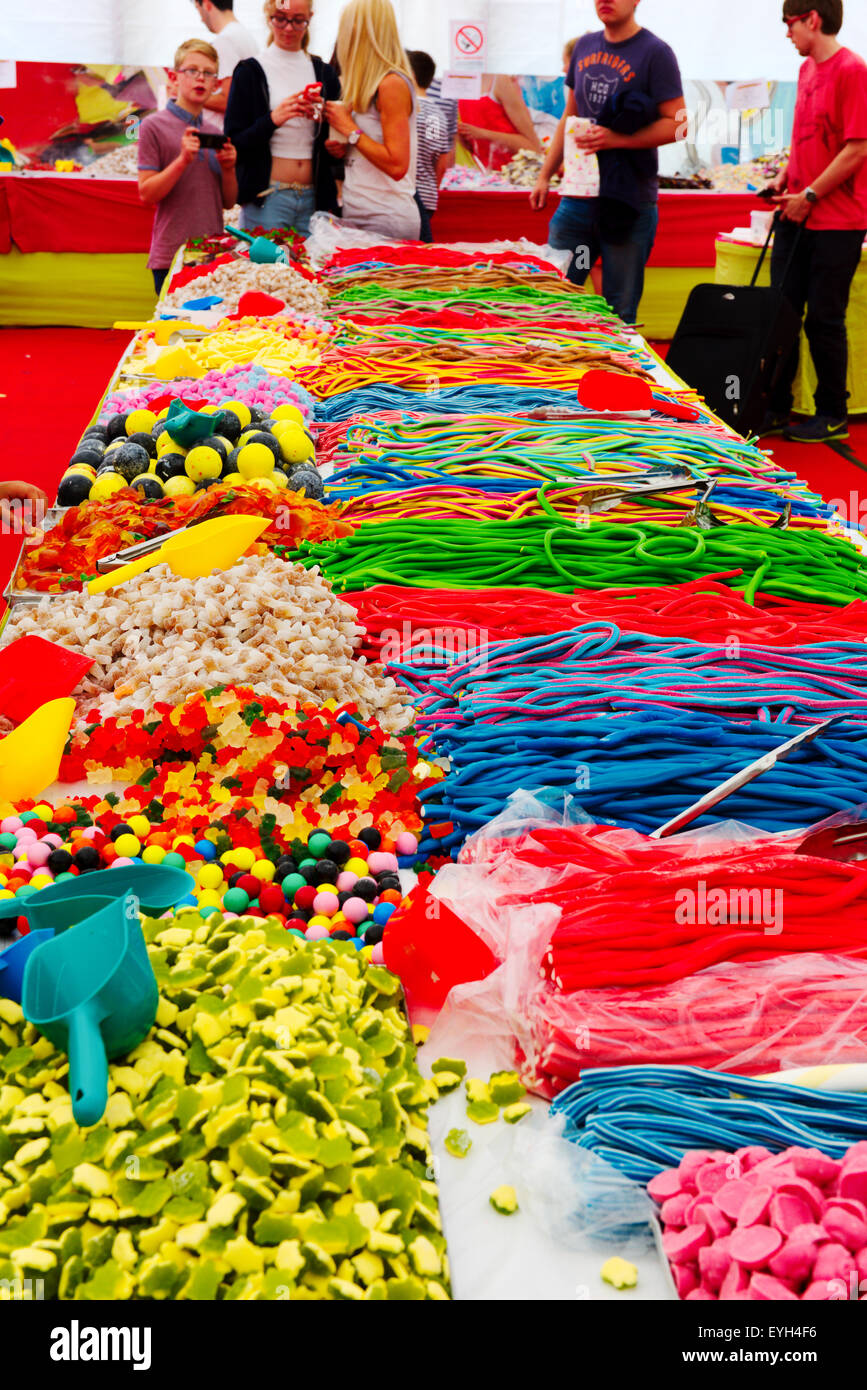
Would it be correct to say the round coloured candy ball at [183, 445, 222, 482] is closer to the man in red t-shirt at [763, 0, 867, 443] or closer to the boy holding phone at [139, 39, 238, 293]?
the boy holding phone at [139, 39, 238, 293]

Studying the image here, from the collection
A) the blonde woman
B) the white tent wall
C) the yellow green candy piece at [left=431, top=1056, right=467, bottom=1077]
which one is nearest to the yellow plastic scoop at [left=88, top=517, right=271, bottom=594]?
the yellow green candy piece at [left=431, top=1056, right=467, bottom=1077]

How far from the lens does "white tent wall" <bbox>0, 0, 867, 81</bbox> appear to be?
7633mm

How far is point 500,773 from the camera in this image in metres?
1.49

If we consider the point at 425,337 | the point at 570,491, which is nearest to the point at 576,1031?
the point at 570,491

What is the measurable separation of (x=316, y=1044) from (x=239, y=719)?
63 cm

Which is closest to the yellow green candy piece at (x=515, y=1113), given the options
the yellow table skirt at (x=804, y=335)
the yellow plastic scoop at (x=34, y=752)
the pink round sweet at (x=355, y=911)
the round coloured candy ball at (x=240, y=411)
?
the pink round sweet at (x=355, y=911)

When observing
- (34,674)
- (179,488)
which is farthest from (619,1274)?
(179,488)

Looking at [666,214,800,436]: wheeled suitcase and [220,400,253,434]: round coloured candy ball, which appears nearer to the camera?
[220,400,253,434]: round coloured candy ball

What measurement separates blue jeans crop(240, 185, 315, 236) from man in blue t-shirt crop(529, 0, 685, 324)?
111 centimetres

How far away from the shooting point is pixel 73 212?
7527 mm

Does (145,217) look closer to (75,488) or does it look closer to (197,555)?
(75,488)

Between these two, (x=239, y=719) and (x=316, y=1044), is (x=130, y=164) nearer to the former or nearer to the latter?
(x=239, y=719)

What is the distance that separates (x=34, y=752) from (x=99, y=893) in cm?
41

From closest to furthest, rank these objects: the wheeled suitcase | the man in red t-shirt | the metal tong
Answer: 1. the metal tong
2. the wheeled suitcase
3. the man in red t-shirt
